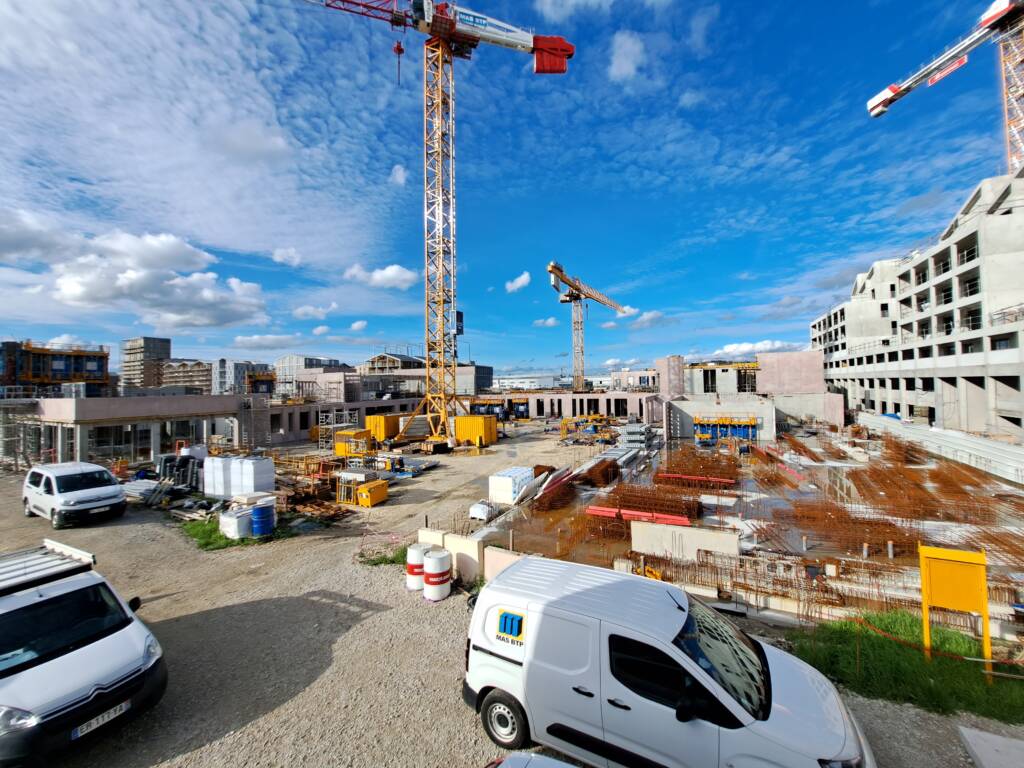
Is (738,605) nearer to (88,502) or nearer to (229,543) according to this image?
(229,543)

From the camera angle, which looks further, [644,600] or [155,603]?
[155,603]

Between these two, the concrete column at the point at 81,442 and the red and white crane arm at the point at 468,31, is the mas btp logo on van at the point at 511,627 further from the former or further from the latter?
the red and white crane arm at the point at 468,31

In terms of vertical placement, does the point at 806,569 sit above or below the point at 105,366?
below

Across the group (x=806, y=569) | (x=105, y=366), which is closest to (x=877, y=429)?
(x=806, y=569)

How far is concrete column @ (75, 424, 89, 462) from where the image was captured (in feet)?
59.9

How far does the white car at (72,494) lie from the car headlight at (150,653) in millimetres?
10419

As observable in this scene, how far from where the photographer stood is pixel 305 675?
5.29 m

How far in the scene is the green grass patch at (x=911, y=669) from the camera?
4430mm

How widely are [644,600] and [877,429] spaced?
3816 cm

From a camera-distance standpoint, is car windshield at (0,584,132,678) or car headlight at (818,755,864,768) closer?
car headlight at (818,755,864,768)

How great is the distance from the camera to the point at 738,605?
22.6ft

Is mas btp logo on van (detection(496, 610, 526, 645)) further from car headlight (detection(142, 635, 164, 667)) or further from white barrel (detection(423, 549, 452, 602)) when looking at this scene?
car headlight (detection(142, 635, 164, 667))

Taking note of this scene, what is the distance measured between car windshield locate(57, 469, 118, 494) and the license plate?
11.5 m

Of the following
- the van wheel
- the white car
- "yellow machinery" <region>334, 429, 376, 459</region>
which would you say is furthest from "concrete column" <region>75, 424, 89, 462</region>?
the van wheel
